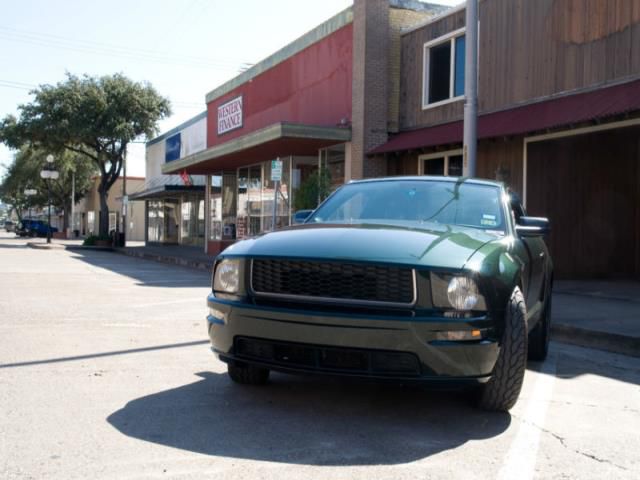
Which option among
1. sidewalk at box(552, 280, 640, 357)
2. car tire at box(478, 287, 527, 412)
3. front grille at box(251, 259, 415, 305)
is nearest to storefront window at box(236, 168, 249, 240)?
sidewalk at box(552, 280, 640, 357)

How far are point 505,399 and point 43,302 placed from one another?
7882mm

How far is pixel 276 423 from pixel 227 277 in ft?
3.24

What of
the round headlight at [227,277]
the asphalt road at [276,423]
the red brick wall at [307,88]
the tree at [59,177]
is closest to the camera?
the asphalt road at [276,423]

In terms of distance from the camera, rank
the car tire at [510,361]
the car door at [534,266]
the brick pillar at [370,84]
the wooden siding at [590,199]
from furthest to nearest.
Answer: the brick pillar at [370,84] → the wooden siding at [590,199] → the car door at [534,266] → the car tire at [510,361]

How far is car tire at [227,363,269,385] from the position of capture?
4789 millimetres

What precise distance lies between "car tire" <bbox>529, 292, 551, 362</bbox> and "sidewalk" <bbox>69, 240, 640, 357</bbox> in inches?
51.8

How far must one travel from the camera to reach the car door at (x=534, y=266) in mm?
5234

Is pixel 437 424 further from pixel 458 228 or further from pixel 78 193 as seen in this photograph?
pixel 78 193

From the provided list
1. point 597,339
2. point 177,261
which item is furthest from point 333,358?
point 177,261

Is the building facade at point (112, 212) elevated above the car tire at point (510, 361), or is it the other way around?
the building facade at point (112, 212)

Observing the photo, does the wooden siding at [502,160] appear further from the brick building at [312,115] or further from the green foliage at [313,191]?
the green foliage at [313,191]

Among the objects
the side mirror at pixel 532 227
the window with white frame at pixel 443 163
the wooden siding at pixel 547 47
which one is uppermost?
the wooden siding at pixel 547 47

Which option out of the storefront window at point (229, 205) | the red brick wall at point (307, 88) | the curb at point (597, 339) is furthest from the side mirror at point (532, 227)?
the storefront window at point (229, 205)

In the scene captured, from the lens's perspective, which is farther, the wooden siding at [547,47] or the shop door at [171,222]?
the shop door at [171,222]
